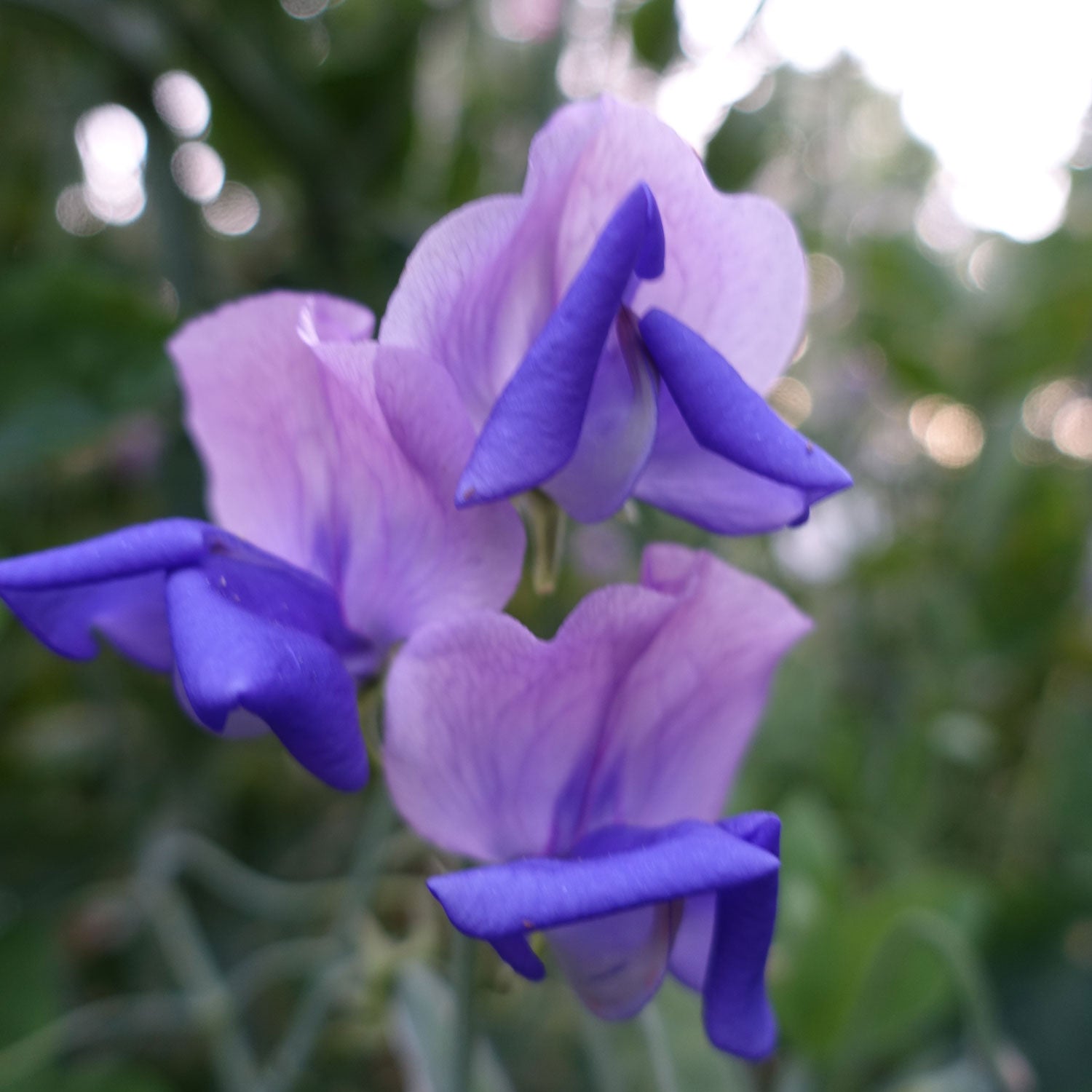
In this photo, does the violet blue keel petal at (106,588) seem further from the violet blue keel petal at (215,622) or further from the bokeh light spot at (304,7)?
the bokeh light spot at (304,7)

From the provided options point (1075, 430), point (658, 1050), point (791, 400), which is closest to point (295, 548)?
point (658, 1050)

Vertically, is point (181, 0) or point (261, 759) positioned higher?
point (181, 0)

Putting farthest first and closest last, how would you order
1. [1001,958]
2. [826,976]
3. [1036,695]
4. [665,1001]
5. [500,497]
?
[1036,695], [1001,958], [826,976], [665,1001], [500,497]

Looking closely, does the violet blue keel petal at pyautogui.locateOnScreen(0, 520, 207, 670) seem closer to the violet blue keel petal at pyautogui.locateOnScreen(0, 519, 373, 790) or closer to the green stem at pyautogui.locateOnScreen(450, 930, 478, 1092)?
the violet blue keel petal at pyautogui.locateOnScreen(0, 519, 373, 790)

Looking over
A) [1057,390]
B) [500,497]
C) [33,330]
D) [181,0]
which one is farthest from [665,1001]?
[1057,390]

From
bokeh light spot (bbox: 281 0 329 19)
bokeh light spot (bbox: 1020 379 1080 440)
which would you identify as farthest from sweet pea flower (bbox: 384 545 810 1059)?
bokeh light spot (bbox: 1020 379 1080 440)

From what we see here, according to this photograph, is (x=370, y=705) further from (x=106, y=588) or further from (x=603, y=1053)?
(x=603, y=1053)

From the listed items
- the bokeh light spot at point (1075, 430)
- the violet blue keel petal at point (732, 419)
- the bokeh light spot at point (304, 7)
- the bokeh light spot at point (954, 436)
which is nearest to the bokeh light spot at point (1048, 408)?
the bokeh light spot at point (1075, 430)

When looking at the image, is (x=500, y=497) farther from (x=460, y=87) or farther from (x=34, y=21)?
(x=460, y=87)

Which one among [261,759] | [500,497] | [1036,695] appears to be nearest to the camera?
[500,497]
